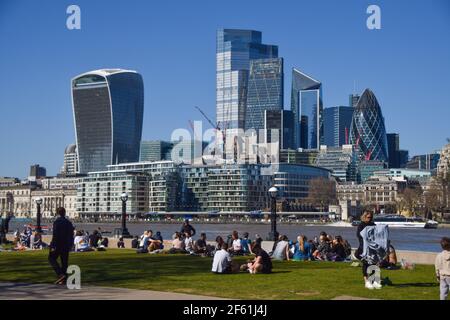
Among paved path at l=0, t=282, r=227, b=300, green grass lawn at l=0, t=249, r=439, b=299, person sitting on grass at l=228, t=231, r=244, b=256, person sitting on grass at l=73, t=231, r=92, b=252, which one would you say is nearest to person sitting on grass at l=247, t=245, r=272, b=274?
green grass lawn at l=0, t=249, r=439, b=299

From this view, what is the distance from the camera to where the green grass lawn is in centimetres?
1583

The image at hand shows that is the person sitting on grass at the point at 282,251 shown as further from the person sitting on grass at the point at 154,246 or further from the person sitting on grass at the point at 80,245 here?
the person sitting on grass at the point at 80,245

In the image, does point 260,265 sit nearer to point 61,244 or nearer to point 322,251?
point 61,244

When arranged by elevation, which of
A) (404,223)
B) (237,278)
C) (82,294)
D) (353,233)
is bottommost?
(353,233)

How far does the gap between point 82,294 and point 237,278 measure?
5.11 meters

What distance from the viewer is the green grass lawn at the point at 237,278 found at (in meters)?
15.8

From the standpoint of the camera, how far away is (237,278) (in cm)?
1884

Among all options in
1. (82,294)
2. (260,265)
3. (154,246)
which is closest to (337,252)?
(260,265)

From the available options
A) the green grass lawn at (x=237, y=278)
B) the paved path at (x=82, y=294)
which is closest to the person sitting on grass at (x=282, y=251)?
the green grass lawn at (x=237, y=278)

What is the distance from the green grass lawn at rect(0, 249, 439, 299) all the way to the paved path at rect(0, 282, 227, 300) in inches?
33.6

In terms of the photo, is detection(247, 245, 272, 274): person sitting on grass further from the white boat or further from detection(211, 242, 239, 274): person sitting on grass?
the white boat
